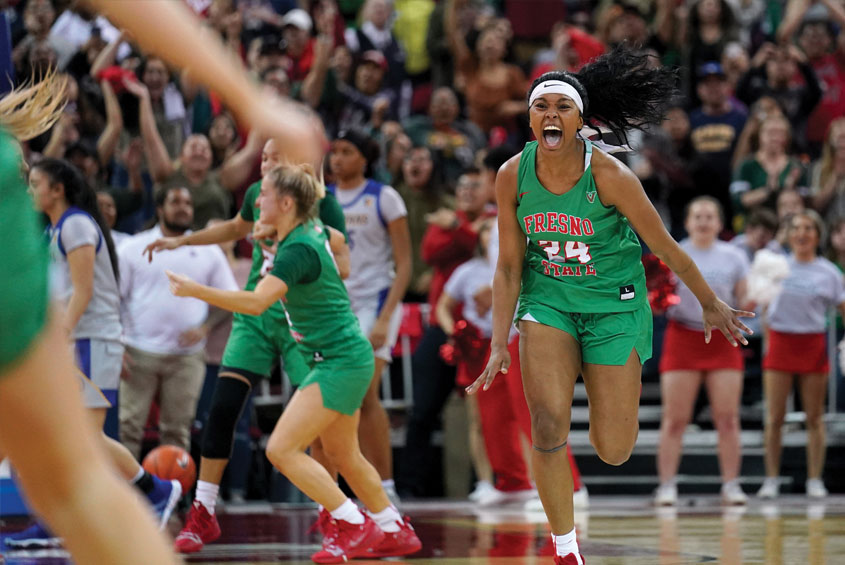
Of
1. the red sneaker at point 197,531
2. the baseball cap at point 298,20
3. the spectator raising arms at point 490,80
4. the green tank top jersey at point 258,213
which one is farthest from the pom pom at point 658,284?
the baseball cap at point 298,20

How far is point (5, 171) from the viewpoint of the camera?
2.21m

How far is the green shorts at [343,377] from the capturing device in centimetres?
611

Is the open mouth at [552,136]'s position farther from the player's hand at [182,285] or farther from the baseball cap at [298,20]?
the baseball cap at [298,20]

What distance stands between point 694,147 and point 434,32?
3.54 meters

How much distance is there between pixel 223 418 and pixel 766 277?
490 cm

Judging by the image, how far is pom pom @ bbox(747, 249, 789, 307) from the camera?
9578 millimetres

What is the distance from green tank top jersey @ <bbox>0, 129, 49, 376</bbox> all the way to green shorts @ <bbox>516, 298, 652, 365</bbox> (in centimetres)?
324

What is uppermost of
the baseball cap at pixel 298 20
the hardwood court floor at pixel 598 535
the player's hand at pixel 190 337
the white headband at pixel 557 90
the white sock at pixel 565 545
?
the baseball cap at pixel 298 20

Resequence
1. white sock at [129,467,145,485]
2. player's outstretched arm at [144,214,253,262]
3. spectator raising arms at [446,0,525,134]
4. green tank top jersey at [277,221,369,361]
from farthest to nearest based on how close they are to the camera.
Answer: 1. spectator raising arms at [446,0,525,134]
2. white sock at [129,467,145,485]
3. player's outstretched arm at [144,214,253,262]
4. green tank top jersey at [277,221,369,361]

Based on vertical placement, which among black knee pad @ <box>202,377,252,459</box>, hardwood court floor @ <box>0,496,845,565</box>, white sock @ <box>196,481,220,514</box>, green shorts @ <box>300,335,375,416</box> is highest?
green shorts @ <box>300,335,375,416</box>

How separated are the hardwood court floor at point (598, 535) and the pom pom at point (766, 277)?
158 cm

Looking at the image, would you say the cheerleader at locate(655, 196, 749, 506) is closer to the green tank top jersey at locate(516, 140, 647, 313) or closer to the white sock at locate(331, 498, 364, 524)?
the white sock at locate(331, 498, 364, 524)

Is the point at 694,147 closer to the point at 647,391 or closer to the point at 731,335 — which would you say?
the point at 647,391

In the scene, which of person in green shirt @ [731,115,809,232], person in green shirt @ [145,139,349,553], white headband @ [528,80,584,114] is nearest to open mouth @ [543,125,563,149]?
white headband @ [528,80,584,114]
